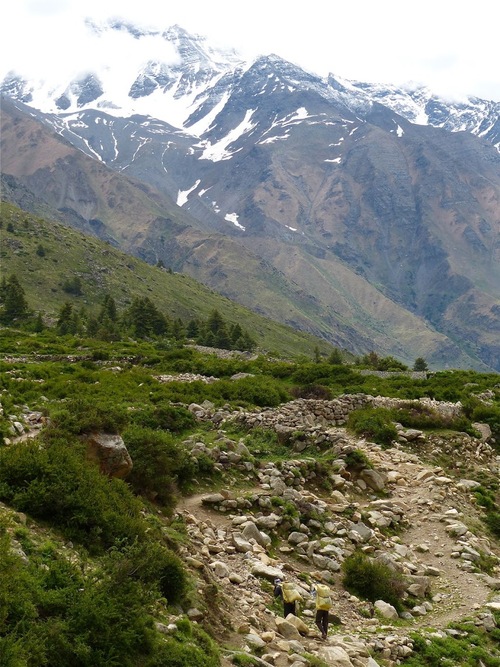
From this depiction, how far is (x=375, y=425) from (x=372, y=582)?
13.1m

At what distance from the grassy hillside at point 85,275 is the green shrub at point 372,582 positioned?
275ft

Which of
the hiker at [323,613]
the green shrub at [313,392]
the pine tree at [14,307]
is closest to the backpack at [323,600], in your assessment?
the hiker at [323,613]

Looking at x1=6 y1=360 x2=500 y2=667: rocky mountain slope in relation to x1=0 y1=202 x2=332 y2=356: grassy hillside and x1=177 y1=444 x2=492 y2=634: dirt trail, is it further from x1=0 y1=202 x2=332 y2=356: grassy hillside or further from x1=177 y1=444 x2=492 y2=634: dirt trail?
x1=0 y1=202 x2=332 y2=356: grassy hillside

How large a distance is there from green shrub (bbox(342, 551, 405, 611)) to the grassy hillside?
83908 mm

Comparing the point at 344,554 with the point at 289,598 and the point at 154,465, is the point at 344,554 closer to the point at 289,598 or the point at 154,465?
the point at 289,598

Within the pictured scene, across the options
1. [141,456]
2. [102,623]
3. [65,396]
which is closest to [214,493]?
[141,456]

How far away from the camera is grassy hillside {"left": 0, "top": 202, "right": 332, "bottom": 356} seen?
118562 millimetres

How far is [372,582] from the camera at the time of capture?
47.5 feet

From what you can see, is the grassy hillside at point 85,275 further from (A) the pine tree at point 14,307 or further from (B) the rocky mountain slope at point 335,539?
(B) the rocky mountain slope at point 335,539

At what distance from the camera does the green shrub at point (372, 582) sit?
566 inches

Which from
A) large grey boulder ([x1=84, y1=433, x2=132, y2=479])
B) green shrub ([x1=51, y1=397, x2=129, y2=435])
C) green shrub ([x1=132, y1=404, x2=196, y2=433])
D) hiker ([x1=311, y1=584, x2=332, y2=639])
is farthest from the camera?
green shrub ([x1=132, y1=404, x2=196, y2=433])

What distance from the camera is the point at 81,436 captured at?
14.1m

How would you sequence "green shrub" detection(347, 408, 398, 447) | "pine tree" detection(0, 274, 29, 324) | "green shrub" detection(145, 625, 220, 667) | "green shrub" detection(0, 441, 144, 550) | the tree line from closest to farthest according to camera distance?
"green shrub" detection(145, 625, 220, 667) → "green shrub" detection(0, 441, 144, 550) → "green shrub" detection(347, 408, 398, 447) → the tree line → "pine tree" detection(0, 274, 29, 324)

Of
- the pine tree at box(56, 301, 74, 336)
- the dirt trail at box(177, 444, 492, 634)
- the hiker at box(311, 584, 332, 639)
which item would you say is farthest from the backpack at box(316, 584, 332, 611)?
the pine tree at box(56, 301, 74, 336)
